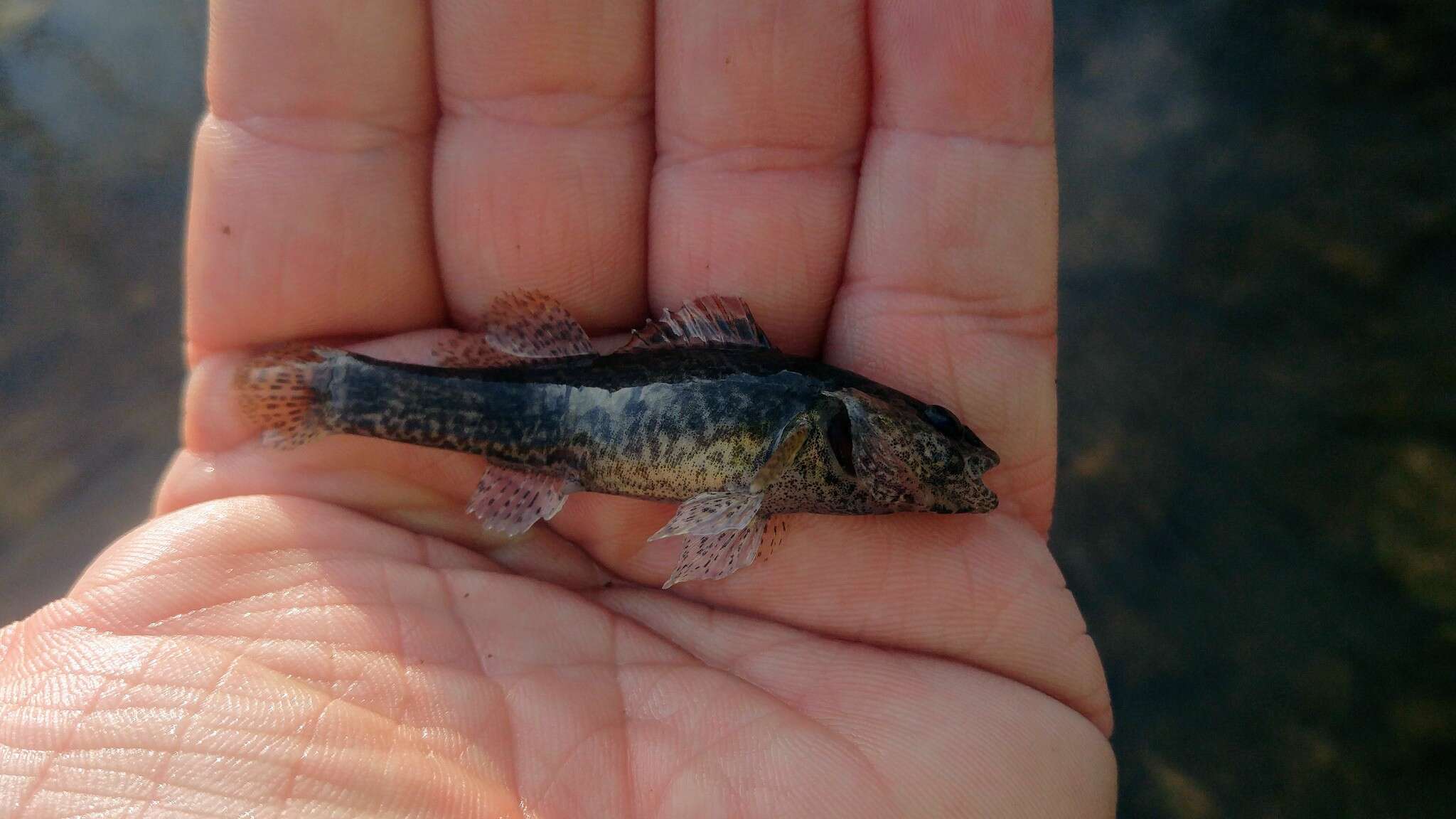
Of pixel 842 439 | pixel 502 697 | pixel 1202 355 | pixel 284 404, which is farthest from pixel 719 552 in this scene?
pixel 1202 355

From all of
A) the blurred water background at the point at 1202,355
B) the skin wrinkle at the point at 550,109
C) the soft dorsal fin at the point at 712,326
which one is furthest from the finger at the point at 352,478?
the blurred water background at the point at 1202,355

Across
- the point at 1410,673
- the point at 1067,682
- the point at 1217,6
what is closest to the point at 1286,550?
the point at 1410,673

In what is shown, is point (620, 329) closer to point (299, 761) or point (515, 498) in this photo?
point (515, 498)

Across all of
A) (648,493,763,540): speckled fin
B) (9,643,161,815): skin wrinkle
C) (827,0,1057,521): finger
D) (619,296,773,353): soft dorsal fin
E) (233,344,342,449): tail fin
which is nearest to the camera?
(9,643,161,815): skin wrinkle

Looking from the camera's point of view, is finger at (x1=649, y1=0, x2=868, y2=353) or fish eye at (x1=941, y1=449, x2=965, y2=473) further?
finger at (x1=649, y1=0, x2=868, y2=353)

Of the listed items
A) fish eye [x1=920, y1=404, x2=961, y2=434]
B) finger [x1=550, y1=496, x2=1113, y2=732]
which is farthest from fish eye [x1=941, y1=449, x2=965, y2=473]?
finger [x1=550, y1=496, x2=1113, y2=732]

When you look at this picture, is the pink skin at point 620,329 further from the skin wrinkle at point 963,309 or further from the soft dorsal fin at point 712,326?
the soft dorsal fin at point 712,326

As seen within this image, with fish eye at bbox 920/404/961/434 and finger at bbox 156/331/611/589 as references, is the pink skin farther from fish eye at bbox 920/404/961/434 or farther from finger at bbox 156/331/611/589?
fish eye at bbox 920/404/961/434
